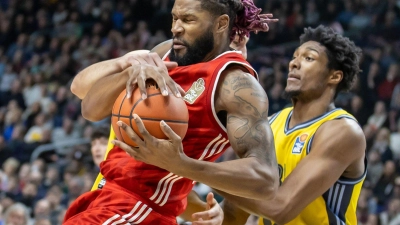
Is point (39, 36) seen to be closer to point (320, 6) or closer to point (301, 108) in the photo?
point (320, 6)

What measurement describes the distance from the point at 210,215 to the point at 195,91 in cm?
68

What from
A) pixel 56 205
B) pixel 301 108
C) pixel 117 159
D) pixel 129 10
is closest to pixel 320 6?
pixel 129 10

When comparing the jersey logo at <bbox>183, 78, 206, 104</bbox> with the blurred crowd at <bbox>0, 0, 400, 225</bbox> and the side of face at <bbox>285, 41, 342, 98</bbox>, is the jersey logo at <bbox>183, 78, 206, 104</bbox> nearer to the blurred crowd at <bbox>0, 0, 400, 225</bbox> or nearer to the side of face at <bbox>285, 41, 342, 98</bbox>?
the side of face at <bbox>285, 41, 342, 98</bbox>

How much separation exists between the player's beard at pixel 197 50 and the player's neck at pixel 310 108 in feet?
3.66

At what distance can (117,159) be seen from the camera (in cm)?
347

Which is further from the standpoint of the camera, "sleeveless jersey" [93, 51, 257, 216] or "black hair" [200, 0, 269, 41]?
"black hair" [200, 0, 269, 41]

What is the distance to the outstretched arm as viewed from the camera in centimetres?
285

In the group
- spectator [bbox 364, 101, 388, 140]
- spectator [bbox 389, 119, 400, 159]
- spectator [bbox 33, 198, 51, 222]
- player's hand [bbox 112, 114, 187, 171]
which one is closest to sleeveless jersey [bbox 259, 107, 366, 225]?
player's hand [bbox 112, 114, 187, 171]

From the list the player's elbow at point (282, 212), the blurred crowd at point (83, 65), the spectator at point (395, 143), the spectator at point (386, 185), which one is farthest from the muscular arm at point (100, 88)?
the spectator at point (395, 143)

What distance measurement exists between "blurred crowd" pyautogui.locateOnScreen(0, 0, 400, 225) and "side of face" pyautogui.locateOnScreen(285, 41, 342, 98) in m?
2.27

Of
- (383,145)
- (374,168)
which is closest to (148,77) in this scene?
(374,168)

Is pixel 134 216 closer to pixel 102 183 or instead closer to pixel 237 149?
pixel 102 183

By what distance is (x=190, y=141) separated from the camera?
3.33 metres

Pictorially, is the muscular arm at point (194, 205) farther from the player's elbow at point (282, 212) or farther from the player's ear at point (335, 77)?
the player's ear at point (335, 77)
